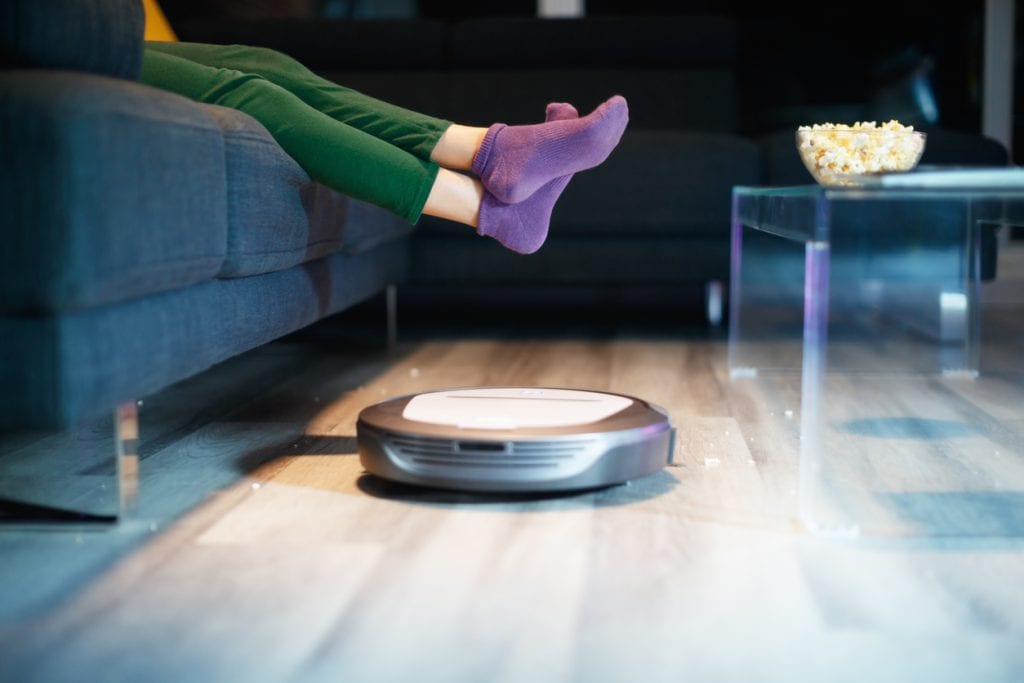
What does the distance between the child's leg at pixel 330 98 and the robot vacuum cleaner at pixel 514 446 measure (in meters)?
0.37

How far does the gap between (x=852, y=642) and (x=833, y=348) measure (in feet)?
5.83

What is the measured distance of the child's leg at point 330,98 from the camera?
5.06ft

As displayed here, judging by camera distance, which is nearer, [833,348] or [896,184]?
[896,184]

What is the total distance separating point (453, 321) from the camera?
319cm

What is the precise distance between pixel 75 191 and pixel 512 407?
1.98 feet

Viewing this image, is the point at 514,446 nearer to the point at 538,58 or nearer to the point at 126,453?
the point at 126,453

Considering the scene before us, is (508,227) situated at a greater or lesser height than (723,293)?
greater

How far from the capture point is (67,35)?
1081 millimetres

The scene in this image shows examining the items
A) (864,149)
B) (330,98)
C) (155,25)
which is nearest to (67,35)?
(330,98)

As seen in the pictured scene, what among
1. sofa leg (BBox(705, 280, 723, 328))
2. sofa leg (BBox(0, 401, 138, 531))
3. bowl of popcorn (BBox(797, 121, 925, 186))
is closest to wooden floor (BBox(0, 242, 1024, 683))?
sofa leg (BBox(0, 401, 138, 531))

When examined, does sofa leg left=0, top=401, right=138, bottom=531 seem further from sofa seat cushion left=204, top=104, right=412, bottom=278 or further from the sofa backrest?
the sofa backrest

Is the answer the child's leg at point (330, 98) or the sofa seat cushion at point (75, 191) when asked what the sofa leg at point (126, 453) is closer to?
the sofa seat cushion at point (75, 191)

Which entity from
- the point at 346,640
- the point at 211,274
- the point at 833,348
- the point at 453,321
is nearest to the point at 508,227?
the point at 211,274

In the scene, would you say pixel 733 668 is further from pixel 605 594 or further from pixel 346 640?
pixel 346 640
